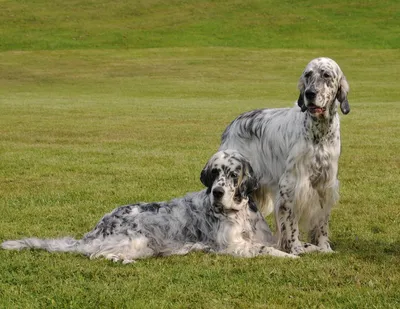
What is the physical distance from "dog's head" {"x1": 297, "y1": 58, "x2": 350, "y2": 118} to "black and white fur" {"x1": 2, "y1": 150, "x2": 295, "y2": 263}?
34.6 inches

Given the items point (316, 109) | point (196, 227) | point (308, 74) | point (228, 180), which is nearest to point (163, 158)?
point (196, 227)

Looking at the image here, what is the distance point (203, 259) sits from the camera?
7.45m

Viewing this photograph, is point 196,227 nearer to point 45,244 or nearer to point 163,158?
point 45,244

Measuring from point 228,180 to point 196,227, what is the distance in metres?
0.62

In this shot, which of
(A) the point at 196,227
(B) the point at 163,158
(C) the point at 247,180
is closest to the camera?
(C) the point at 247,180

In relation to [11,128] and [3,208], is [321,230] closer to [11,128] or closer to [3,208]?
[3,208]

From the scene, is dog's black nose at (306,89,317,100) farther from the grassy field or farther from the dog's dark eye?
the grassy field

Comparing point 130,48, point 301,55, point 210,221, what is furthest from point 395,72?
point 210,221

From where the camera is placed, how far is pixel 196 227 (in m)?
7.98

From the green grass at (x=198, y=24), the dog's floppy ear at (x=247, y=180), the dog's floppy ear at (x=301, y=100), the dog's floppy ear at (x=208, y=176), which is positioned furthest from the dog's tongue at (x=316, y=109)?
the green grass at (x=198, y=24)

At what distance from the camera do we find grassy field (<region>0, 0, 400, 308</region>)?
21.2 feet

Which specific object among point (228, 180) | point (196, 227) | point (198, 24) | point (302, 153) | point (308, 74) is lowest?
point (198, 24)

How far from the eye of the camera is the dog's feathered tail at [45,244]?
7785 mm

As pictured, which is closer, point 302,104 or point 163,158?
point 302,104
